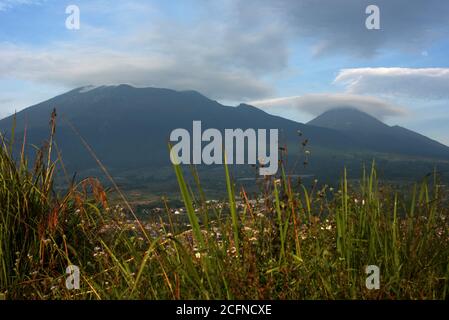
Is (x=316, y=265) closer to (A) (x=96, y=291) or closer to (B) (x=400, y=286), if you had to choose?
(B) (x=400, y=286)

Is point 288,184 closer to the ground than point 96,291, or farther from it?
farther from it

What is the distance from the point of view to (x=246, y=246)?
4.89 meters

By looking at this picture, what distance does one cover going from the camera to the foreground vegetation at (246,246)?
4.46 meters

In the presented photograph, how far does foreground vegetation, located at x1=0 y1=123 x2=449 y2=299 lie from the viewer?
176 inches
